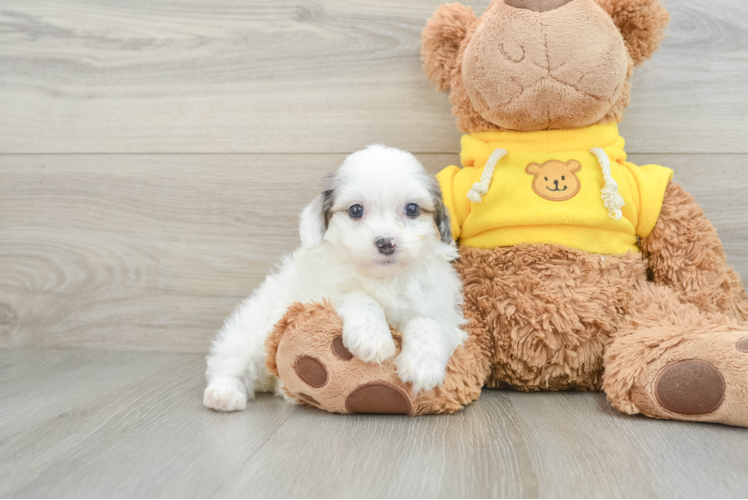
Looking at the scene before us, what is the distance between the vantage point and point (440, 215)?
50.2 inches

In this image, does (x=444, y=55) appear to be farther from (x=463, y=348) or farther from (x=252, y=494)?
(x=252, y=494)

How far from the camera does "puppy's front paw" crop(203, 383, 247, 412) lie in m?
1.25

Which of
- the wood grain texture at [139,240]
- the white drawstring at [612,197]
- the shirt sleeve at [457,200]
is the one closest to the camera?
the white drawstring at [612,197]

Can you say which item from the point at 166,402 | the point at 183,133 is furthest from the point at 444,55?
the point at 166,402

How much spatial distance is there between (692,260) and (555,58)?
0.59m

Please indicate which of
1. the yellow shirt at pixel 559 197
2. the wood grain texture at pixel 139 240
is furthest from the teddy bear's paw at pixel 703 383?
the wood grain texture at pixel 139 240

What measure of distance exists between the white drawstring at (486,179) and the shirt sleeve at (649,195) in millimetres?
339

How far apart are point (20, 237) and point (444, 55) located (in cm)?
152

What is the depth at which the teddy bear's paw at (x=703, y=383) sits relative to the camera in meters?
1.04

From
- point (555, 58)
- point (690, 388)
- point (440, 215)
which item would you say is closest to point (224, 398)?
point (440, 215)

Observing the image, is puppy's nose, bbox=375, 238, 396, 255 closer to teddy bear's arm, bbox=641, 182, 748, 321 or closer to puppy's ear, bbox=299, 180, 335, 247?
puppy's ear, bbox=299, 180, 335, 247

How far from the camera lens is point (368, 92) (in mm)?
1738

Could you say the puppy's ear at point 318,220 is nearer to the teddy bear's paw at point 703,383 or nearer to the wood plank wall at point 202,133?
the wood plank wall at point 202,133

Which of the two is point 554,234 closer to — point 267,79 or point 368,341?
point 368,341
